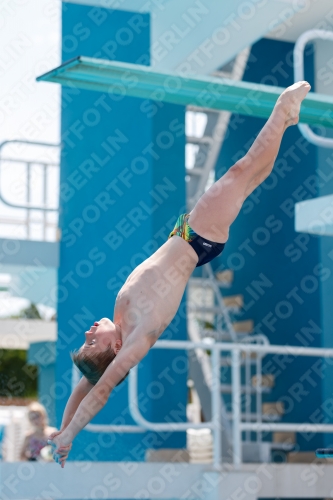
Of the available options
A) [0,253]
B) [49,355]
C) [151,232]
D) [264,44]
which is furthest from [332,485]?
[49,355]

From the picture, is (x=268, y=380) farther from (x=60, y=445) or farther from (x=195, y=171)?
(x=60, y=445)

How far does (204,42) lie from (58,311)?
7.51 feet

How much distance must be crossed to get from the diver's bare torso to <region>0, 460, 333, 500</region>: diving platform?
72.8 inches

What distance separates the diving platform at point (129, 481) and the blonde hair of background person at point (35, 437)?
943mm

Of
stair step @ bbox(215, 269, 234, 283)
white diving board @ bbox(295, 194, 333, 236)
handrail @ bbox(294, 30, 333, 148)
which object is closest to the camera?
handrail @ bbox(294, 30, 333, 148)

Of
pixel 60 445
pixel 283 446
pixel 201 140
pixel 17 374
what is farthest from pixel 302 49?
pixel 17 374

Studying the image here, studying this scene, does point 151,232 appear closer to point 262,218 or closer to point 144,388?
point 144,388

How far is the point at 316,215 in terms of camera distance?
5188 millimetres

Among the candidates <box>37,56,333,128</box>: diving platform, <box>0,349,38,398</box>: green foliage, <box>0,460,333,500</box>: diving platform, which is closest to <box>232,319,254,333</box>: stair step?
<box>0,460,333,500</box>: diving platform

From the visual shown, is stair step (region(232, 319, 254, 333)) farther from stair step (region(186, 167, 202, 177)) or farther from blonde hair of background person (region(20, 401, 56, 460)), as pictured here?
blonde hair of background person (region(20, 401, 56, 460))

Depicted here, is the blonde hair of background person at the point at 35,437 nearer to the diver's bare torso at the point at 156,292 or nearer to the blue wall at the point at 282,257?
the blue wall at the point at 282,257

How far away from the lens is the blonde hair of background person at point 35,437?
639 cm

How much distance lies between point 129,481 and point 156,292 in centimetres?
204

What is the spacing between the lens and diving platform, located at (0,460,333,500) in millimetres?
5340
